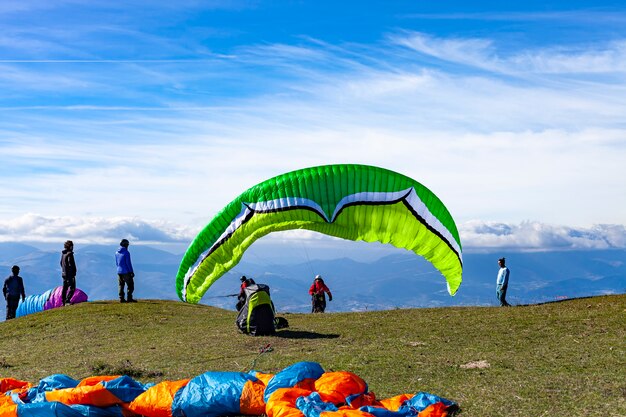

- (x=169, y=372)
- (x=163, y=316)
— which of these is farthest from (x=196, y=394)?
(x=163, y=316)

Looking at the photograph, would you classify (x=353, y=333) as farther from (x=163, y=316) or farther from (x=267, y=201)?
(x=163, y=316)

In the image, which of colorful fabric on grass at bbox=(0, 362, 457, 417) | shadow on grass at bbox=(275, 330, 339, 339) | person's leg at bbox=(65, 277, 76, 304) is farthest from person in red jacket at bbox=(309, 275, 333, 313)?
colorful fabric on grass at bbox=(0, 362, 457, 417)

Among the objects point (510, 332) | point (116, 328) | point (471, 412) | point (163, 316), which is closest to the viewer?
point (471, 412)

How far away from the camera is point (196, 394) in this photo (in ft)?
34.0

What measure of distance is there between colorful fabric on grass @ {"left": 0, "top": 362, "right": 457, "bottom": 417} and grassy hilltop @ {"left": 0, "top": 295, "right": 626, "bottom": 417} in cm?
130

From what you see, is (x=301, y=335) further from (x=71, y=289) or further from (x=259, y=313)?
(x=71, y=289)

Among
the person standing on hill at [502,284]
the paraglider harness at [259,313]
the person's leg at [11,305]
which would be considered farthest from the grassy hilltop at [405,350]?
the person's leg at [11,305]

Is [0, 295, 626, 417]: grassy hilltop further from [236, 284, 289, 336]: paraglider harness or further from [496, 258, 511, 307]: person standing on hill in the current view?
[496, 258, 511, 307]: person standing on hill

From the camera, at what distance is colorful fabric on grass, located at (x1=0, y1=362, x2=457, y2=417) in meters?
9.80

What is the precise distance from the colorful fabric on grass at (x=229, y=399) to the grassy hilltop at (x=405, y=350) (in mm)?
1299

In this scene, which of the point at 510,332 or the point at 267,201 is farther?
the point at 267,201

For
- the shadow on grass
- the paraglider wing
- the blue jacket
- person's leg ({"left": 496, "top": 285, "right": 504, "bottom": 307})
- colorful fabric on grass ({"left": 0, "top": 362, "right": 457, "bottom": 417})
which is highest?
the paraglider wing

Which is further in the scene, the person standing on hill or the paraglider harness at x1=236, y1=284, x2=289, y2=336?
the person standing on hill

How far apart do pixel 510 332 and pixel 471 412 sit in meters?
7.78
